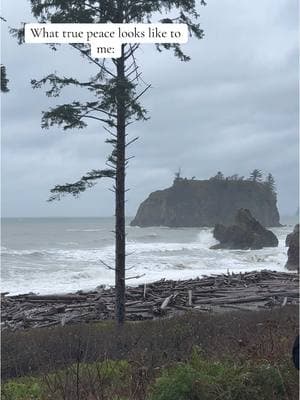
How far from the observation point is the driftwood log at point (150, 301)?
53.7 feet

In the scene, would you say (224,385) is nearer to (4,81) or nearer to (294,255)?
(4,81)

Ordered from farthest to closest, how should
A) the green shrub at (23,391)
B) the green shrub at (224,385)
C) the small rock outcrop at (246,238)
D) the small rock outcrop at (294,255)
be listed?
the small rock outcrop at (246,238) < the small rock outcrop at (294,255) < the green shrub at (23,391) < the green shrub at (224,385)

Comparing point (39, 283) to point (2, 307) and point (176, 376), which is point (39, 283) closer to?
point (2, 307)

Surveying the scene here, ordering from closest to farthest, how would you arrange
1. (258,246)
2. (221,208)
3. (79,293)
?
1. (79,293)
2. (258,246)
3. (221,208)

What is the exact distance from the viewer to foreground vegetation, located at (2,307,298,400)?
454 centimetres

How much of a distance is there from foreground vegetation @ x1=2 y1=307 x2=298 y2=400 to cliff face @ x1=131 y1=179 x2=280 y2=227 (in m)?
113

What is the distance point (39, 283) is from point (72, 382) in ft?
72.5

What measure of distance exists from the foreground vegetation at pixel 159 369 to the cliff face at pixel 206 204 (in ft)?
370

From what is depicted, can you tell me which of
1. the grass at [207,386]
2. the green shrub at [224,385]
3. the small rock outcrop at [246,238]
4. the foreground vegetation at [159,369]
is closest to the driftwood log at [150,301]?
the foreground vegetation at [159,369]

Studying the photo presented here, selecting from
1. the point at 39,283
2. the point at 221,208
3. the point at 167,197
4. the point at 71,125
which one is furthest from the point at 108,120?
the point at 167,197

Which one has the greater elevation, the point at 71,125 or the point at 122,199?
the point at 71,125

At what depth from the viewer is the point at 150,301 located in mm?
18766

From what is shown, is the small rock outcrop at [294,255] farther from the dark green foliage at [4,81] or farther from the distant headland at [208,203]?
the distant headland at [208,203]

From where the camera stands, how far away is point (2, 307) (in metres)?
18.6
